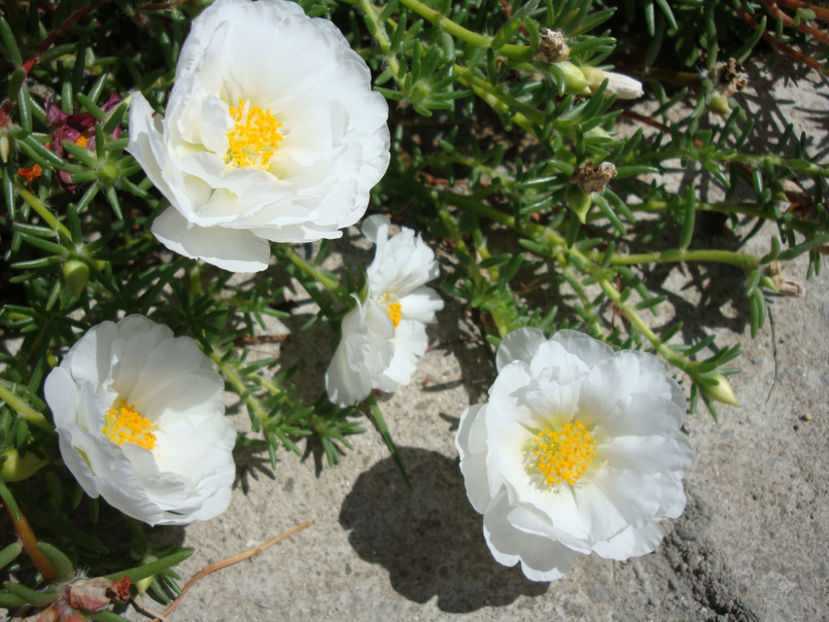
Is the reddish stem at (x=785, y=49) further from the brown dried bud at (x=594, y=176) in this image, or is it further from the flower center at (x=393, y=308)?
the flower center at (x=393, y=308)

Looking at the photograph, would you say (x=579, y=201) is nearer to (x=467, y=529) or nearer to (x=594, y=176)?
(x=594, y=176)

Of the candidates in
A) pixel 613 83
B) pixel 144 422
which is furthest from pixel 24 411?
pixel 613 83

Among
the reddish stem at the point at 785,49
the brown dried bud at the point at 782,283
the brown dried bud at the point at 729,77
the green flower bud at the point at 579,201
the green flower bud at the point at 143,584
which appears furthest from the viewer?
the reddish stem at the point at 785,49

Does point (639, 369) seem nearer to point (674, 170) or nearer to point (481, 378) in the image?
point (481, 378)

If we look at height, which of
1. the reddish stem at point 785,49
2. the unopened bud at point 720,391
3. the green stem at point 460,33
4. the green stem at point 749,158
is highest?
→ the green stem at point 460,33

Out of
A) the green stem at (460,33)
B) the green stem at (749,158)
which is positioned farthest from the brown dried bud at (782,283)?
the green stem at (460,33)

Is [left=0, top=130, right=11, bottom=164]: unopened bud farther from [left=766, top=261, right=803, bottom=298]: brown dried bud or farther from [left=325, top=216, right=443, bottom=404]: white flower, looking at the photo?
[left=766, top=261, right=803, bottom=298]: brown dried bud

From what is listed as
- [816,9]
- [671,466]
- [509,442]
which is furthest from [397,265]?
[816,9]
